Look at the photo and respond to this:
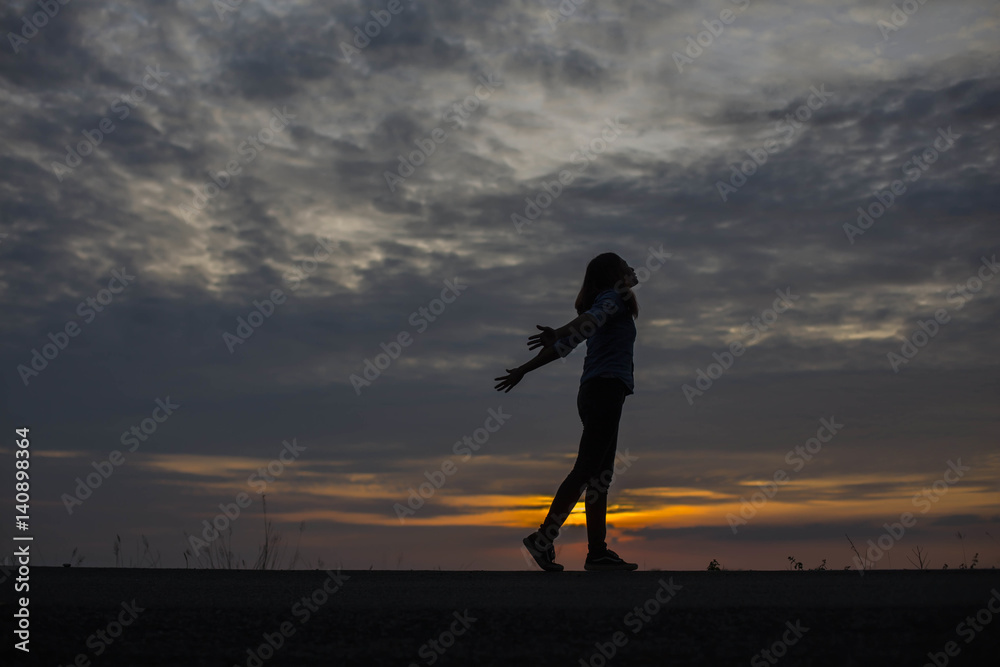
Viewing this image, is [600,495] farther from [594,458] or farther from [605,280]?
[605,280]

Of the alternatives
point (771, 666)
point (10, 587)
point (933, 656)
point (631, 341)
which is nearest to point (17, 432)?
point (10, 587)

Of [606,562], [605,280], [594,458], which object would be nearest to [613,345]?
[605,280]

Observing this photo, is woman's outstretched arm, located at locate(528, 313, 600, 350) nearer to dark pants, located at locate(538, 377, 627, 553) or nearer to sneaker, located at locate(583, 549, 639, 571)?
dark pants, located at locate(538, 377, 627, 553)

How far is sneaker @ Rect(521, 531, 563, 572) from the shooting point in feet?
22.6

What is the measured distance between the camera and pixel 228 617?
4.32m

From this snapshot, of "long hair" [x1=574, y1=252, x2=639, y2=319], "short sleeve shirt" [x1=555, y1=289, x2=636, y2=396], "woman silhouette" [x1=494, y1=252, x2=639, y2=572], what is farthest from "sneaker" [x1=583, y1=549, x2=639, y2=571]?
"long hair" [x1=574, y1=252, x2=639, y2=319]

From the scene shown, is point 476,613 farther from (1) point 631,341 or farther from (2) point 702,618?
(1) point 631,341

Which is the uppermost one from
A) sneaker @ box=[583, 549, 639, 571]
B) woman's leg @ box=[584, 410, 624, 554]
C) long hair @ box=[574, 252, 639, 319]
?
long hair @ box=[574, 252, 639, 319]

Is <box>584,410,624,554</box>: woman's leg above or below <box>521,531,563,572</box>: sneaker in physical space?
above

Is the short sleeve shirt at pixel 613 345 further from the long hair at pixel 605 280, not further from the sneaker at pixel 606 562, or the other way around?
the sneaker at pixel 606 562

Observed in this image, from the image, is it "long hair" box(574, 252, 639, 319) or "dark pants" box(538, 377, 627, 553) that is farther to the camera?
"long hair" box(574, 252, 639, 319)

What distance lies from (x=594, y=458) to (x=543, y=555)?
0.78 metres

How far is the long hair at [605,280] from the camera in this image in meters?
7.12

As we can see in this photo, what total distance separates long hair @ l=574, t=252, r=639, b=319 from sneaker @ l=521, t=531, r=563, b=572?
176cm
